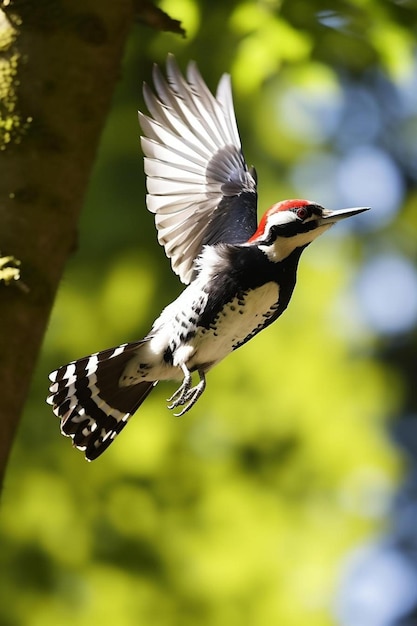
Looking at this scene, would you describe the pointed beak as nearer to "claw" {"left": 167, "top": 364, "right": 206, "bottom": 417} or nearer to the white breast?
the white breast

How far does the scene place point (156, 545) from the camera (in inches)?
250

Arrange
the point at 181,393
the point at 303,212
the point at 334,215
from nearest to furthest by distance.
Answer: the point at 181,393 < the point at 334,215 < the point at 303,212

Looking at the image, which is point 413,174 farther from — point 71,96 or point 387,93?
point 71,96

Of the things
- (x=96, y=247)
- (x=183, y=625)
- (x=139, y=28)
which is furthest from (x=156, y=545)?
(x=139, y=28)

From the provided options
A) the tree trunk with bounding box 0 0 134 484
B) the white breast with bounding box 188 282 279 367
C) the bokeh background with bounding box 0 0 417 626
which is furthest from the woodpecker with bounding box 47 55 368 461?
the bokeh background with bounding box 0 0 417 626

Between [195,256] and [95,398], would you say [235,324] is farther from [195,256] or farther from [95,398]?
[95,398]

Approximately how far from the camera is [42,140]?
2.45 meters

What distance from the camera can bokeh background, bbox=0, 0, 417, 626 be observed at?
630cm

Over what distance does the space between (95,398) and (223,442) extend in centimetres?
390

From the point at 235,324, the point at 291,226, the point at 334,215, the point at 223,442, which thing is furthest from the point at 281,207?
the point at 223,442

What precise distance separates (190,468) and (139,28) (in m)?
2.86

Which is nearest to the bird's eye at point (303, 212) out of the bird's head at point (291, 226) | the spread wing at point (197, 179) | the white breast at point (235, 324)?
the bird's head at point (291, 226)

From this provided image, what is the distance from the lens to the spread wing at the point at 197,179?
2.56 meters

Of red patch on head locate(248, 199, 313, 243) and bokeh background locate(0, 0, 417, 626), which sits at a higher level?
red patch on head locate(248, 199, 313, 243)
